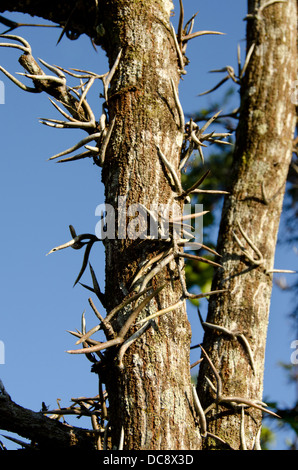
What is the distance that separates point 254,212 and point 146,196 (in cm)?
48

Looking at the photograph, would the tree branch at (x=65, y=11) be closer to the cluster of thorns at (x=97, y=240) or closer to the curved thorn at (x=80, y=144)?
the cluster of thorns at (x=97, y=240)

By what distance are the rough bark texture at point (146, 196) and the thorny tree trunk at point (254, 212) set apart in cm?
26

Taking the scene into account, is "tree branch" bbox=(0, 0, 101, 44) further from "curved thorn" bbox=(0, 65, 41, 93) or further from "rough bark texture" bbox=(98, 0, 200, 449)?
"curved thorn" bbox=(0, 65, 41, 93)

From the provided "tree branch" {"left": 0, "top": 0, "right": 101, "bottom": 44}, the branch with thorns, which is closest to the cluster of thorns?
the branch with thorns

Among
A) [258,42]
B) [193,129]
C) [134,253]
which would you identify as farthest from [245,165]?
[134,253]

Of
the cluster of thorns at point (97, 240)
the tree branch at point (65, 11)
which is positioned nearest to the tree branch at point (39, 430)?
the cluster of thorns at point (97, 240)

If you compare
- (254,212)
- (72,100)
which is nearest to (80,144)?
(72,100)

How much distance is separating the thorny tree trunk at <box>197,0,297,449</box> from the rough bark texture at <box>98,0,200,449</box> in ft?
0.86

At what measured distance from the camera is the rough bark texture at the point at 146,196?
1066mm

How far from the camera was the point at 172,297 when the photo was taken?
115 cm

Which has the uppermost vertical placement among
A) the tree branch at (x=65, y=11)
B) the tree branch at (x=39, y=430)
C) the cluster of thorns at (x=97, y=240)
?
the tree branch at (x=65, y=11)

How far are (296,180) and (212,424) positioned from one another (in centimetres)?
113

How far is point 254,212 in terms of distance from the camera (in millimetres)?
1539
